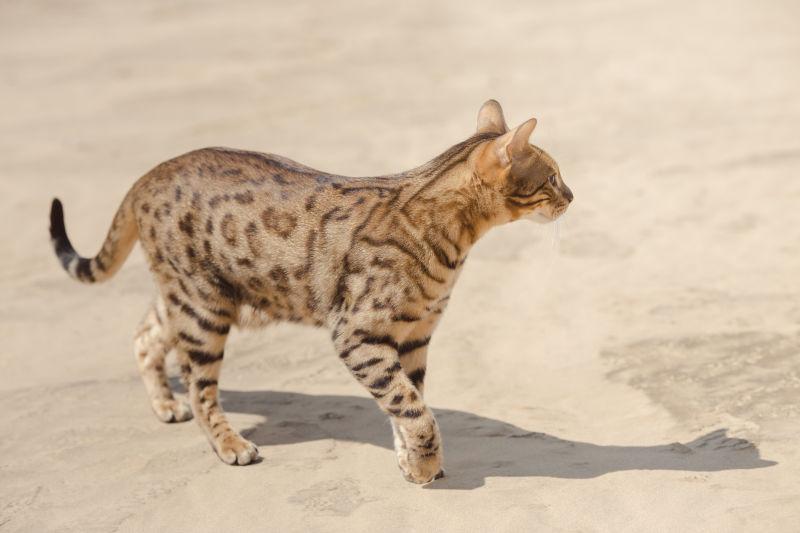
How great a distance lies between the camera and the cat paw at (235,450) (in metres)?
6.31

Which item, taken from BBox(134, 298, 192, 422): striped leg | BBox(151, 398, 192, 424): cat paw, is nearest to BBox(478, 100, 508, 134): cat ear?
BBox(134, 298, 192, 422): striped leg

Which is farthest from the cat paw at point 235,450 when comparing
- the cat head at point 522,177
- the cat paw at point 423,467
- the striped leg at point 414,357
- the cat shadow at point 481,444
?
the cat head at point 522,177

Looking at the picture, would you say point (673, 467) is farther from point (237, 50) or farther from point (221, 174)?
point (237, 50)

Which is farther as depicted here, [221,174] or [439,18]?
[439,18]

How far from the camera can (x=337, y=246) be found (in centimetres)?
605

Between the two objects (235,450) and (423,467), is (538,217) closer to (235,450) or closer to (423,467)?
(423,467)

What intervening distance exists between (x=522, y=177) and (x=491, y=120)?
58cm

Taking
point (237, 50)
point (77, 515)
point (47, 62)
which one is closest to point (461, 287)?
point (77, 515)

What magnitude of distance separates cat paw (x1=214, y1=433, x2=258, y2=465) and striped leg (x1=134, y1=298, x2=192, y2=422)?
30.7 inches

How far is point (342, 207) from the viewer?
6.14 m

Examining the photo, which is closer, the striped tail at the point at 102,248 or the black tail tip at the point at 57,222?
the striped tail at the point at 102,248

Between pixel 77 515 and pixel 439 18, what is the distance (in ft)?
33.7

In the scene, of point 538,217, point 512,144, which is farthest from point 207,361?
point 512,144

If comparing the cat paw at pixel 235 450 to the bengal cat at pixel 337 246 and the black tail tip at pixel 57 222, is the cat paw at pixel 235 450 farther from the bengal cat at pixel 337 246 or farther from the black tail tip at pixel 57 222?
the black tail tip at pixel 57 222
